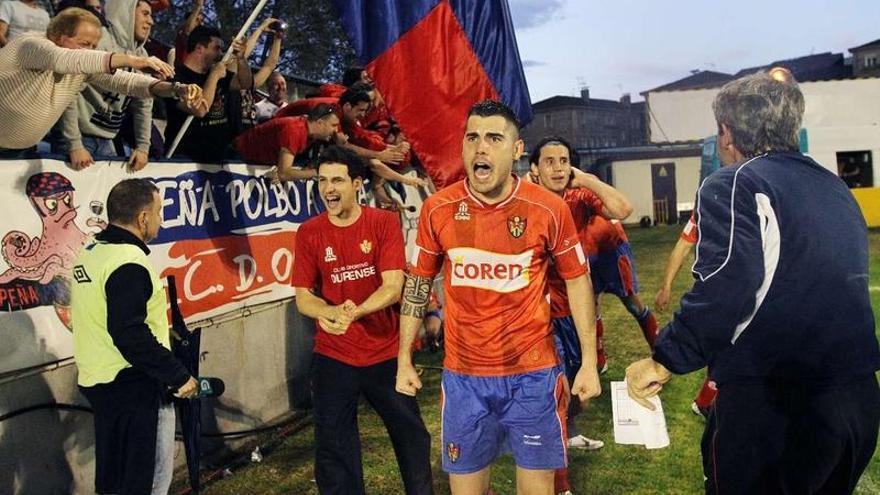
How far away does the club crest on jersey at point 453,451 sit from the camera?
13.4 feet

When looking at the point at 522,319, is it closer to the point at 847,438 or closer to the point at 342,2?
the point at 847,438

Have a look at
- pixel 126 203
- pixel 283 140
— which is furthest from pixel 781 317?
pixel 283 140

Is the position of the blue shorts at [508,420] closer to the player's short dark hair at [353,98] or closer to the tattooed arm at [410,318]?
the tattooed arm at [410,318]

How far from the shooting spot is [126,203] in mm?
4277

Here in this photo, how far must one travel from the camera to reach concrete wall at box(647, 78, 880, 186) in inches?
1535

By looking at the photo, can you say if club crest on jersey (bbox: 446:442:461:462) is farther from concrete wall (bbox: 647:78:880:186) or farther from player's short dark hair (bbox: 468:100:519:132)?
concrete wall (bbox: 647:78:880:186)

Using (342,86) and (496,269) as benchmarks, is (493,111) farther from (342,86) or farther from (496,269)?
(342,86)

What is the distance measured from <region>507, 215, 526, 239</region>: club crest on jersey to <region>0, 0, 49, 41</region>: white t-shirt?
475cm

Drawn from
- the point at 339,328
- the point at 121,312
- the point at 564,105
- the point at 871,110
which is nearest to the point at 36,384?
the point at 121,312

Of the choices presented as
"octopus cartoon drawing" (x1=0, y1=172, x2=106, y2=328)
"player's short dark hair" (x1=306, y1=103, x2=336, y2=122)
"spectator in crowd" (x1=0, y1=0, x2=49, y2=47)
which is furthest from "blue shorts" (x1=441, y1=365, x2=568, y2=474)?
"spectator in crowd" (x1=0, y1=0, x2=49, y2=47)

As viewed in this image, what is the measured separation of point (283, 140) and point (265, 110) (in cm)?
288

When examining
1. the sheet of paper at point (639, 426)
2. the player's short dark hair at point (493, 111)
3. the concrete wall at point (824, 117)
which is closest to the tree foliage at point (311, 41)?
the concrete wall at point (824, 117)

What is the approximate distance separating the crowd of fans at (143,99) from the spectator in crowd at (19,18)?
10 mm

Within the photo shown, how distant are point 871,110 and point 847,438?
155 ft
